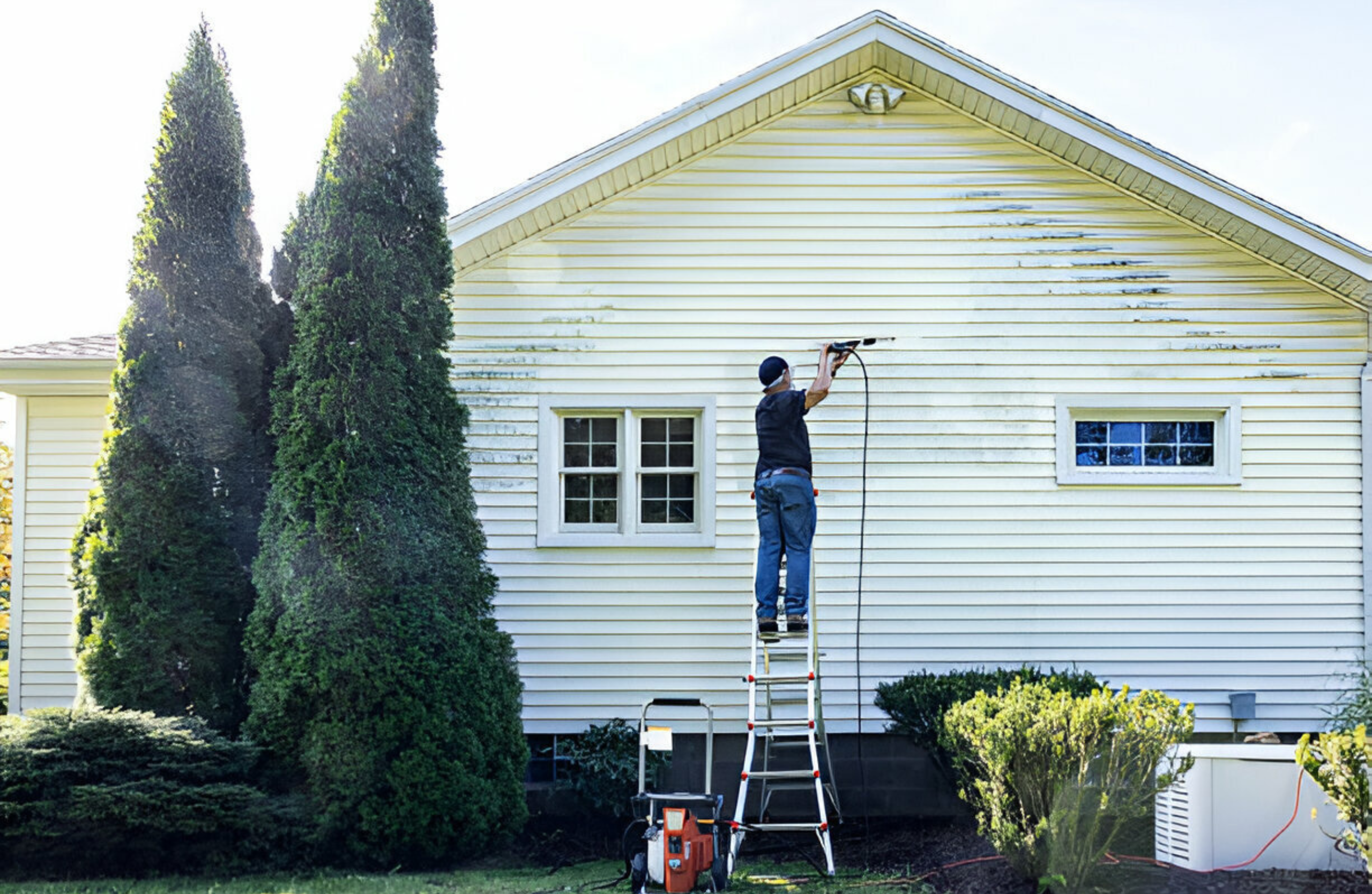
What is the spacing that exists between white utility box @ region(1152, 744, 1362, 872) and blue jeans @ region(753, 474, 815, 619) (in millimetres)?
2753

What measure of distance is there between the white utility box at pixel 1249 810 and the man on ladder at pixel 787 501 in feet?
8.90

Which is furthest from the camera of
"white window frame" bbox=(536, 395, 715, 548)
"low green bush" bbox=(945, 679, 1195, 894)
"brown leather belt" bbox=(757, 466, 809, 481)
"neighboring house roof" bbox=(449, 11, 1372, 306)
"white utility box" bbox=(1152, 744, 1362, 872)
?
"white window frame" bbox=(536, 395, 715, 548)

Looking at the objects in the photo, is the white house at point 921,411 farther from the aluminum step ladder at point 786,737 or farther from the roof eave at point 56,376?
→ the roof eave at point 56,376

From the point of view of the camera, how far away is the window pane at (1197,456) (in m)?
10.1

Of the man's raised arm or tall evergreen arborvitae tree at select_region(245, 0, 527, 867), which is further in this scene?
the man's raised arm

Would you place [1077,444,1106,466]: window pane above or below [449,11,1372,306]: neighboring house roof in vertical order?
below

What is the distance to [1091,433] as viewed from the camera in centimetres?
1012

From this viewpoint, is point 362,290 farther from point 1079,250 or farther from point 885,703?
point 1079,250

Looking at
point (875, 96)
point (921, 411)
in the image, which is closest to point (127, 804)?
point (921, 411)

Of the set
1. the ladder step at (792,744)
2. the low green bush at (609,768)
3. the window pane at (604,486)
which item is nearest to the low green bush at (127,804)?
the low green bush at (609,768)

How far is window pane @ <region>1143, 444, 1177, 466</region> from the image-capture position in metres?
10.1

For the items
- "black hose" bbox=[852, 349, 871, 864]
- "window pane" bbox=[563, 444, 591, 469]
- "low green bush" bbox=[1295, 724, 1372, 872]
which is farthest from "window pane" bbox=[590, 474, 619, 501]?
"low green bush" bbox=[1295, 724, 1372, 872]

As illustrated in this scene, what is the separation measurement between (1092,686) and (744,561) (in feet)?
9.07

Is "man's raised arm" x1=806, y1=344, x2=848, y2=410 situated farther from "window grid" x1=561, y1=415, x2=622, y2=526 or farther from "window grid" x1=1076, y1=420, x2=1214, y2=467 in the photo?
"window grid" x1=1076, y1=420, x2=1214, y2=467
